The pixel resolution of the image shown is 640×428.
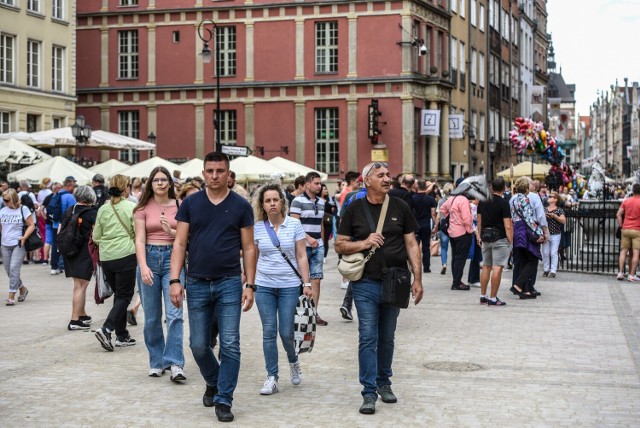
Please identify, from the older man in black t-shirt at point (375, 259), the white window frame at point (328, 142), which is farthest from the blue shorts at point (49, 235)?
the white window frame at point (328, 142)

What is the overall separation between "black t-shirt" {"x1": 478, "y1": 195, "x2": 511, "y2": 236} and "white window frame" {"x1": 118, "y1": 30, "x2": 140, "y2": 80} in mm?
34140

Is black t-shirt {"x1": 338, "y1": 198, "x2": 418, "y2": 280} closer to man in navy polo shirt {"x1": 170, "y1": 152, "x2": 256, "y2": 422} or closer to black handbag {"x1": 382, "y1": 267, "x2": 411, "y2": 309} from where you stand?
→ black handbag {"x1": 382, "y1": 267, "x2": 411, "y2": 309}

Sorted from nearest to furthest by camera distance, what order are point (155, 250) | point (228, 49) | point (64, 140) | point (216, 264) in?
1. point (216, 264)
2. point (155, 250)
3. point (64, 140)
4. point (228, 49)

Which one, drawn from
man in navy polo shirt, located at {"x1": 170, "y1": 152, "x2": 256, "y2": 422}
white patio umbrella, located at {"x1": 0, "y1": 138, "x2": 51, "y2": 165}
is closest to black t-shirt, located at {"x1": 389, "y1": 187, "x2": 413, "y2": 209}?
man in navy polo shirt, located at {"x1": 170, "y1": 152, "x2": 256, "y2": 422}

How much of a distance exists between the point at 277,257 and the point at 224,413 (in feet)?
5.97

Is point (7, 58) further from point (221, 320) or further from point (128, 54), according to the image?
point (221, 320)

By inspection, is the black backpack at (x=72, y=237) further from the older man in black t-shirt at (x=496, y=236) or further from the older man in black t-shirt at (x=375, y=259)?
the older man in black t-shirt at (x=496, y=236)

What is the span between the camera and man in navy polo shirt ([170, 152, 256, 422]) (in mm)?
7816

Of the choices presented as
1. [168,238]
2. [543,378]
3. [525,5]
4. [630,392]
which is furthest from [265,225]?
[525,5]

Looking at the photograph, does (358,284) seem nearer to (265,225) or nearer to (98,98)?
(265,225)

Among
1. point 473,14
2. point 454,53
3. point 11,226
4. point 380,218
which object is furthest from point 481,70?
point 380,218

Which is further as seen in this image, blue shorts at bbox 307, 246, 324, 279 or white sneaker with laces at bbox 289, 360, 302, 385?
blue shorts at bbox 307, 246, 324, 279

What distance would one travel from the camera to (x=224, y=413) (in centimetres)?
768

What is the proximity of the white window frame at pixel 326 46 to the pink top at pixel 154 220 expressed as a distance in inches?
1401
